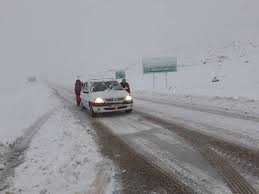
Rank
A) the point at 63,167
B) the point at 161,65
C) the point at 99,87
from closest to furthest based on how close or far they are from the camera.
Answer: the point at 63,167 → the point at 99,87 → the point at 161,65

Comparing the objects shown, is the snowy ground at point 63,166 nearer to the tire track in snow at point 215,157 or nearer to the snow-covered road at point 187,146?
the snow-covered road at point 187,146

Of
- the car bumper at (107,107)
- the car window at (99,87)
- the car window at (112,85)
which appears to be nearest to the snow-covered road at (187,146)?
the car bumper at (107,107)

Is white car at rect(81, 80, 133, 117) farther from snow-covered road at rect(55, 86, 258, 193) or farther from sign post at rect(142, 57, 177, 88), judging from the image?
sign post at rect(142, 57, 177, 88)

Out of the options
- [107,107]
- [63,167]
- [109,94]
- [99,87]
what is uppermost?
[99,87]

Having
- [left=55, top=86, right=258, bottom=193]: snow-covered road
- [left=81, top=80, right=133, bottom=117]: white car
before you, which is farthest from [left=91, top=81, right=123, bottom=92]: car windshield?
[left=55, top=86, right=258, bottom=193]: snow-covered road

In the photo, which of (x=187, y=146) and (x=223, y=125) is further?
(x=223, y=125)

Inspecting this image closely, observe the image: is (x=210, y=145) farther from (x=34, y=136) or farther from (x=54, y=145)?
(x=34, y=136)

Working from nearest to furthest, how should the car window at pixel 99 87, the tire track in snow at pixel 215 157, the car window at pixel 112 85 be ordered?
the tire track in snow at pixel 215 157 → the car window at pixel 99 87 → the car window at pixel 112 85

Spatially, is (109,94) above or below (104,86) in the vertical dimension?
below

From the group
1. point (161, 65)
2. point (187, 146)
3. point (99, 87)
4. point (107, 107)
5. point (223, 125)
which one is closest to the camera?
point (187, 146)

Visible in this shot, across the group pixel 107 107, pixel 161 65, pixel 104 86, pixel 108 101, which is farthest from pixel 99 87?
pixel 161 65

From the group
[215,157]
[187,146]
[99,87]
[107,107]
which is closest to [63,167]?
[187,146]

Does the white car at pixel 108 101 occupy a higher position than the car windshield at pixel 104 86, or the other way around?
the car windshield at pixel 104 86

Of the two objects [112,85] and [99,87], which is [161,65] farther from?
[99,87]
